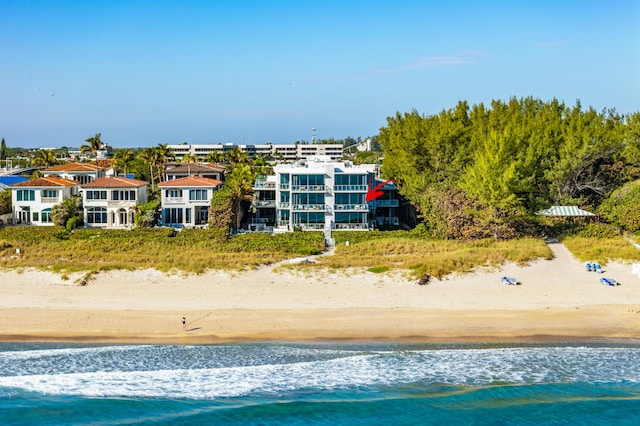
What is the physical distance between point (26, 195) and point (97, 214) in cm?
610

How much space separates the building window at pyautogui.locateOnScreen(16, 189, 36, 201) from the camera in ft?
161

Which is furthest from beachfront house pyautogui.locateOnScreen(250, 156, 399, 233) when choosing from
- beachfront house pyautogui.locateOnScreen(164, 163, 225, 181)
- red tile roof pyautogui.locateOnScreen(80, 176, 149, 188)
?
beachfront house pyautogui.locateOnScreen(164, 163, 225, 181)

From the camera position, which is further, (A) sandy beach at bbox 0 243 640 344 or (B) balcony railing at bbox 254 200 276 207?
(B) balcony railing at bbox 254 200 276 207

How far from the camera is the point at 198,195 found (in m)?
48.0

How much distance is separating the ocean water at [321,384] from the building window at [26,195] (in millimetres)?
25824

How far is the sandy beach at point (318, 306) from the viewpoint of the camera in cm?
2709

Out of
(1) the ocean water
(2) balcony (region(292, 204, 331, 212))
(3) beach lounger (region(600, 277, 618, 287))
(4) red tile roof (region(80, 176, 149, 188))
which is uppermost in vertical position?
(4) red tile roof (region(80, 176, 149, 188))

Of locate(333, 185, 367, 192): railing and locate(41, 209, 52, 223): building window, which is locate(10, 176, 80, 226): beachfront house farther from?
locate(333, 185, 367, 192): railing

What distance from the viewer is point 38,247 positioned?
39.2 meters

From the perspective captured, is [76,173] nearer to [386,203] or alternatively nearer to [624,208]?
[386,203]

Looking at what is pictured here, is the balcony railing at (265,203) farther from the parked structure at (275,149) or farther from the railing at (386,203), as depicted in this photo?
the parked structure at (275,149)

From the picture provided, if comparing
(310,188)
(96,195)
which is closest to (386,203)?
(310,188)

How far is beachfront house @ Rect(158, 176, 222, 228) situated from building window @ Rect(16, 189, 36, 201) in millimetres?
10116

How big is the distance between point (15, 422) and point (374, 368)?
1235cm
